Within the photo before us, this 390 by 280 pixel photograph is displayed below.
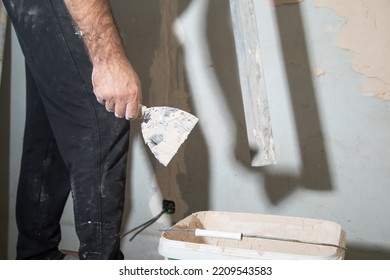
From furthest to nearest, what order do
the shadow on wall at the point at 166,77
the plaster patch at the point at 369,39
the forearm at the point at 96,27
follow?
1. the shadow on wall at the point at 166,77
2. the plaster patch at the point at 369,39
3. the forearm at the point at 96,27

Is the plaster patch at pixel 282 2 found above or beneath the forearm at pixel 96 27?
above

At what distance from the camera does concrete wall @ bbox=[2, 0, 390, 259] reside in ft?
3.75

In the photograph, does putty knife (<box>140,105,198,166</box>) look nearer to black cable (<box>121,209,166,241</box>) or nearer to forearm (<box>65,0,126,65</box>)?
forearm (<box>65,0,126,65</box>)

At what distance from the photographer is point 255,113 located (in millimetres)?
894

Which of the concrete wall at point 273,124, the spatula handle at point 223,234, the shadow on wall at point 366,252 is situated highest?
the concrete wall at point 273,124

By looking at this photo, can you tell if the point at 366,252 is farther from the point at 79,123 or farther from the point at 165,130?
the point at 79,123

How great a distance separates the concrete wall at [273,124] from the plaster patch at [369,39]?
0.02 meters

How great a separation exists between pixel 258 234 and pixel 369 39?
0.70 metres

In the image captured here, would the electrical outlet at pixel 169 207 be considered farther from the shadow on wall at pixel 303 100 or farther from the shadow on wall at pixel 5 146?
the shadow on wall at pixel 5 146

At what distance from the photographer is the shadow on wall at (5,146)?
1.66m

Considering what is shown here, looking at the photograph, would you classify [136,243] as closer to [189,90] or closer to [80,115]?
[189,90]

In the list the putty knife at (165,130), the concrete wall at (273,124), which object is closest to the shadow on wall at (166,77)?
the concrete wall at (273,124)
